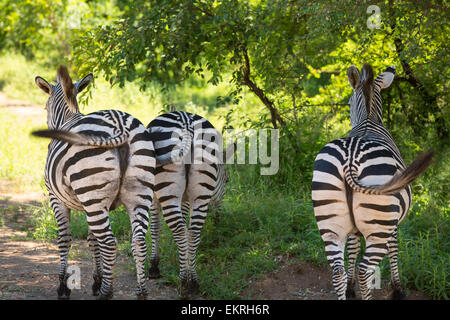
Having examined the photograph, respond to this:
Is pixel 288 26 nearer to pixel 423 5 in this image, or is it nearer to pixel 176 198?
pixel 423 5

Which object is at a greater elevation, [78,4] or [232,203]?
[78,4]

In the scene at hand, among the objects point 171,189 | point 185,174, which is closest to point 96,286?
point 171,189

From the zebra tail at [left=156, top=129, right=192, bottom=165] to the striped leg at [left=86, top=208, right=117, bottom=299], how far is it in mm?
770

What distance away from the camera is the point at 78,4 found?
1455 centimetres

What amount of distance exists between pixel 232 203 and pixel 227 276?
183 cm

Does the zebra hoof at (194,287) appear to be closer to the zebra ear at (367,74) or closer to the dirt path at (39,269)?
→ the dirt path at (39,269)

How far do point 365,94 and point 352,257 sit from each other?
1769mm

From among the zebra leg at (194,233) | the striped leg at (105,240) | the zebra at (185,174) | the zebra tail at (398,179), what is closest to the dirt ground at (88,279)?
the zebra leg at (194,233)

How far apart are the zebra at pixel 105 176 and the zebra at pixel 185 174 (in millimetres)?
280

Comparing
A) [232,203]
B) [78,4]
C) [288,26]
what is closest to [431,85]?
[288,26]

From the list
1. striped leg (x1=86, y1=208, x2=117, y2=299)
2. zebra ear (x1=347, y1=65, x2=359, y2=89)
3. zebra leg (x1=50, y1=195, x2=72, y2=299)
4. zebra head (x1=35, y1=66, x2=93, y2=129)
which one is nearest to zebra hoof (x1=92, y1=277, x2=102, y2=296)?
zebra leg (x1=50, y1=195, x2=72, y2=299)

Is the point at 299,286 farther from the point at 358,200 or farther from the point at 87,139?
the point at 87,139

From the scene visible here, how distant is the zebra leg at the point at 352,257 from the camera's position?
5.10 meters

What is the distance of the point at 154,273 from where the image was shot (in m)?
5.86
